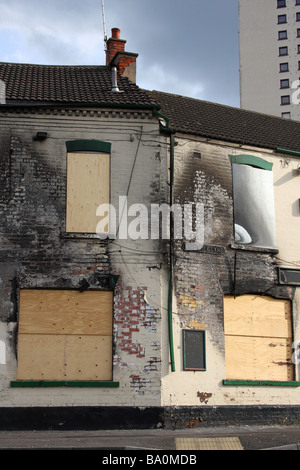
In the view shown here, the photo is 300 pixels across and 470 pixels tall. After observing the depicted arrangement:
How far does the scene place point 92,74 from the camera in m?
→ 19.9

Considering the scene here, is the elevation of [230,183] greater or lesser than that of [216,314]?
greater

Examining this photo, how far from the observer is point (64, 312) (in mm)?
16453

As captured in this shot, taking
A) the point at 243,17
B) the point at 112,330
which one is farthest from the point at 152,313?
the point at 243,17

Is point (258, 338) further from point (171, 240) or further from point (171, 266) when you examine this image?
point (171, 240)

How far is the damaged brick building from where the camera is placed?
16.2 meters

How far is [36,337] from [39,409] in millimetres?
1671

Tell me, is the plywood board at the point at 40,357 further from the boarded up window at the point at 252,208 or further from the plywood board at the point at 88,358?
the boarded up window at the point at 252,208

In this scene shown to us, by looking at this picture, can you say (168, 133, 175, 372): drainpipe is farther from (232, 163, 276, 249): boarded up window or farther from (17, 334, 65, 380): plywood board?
→ (17, 334, 65, 380): plywood board

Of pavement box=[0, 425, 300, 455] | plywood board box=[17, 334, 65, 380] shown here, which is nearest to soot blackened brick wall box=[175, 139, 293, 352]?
pavement box=[0, 425, 300, 455]

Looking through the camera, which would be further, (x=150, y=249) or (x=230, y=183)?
(x=230, y=183)

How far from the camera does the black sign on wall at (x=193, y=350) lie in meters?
16.9

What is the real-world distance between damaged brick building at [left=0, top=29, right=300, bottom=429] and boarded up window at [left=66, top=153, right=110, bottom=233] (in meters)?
0.03

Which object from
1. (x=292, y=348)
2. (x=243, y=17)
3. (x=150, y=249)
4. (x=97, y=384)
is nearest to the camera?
(x=97, y=384)

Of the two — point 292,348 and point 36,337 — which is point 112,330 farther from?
point 292,348
